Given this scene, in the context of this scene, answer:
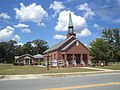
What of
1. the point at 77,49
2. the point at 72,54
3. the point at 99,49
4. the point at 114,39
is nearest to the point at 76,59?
the point at 72,54

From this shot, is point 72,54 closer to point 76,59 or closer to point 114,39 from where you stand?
point 76,59

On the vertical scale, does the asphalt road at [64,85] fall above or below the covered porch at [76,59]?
below

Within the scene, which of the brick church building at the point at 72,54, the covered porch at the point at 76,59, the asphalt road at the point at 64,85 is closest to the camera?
the asphalt road at the point at 64,85

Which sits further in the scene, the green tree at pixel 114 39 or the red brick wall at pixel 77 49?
the green tree at pixel 114 39

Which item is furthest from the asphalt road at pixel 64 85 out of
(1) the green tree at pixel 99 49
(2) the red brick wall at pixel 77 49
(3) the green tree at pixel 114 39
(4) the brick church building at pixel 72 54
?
(3) the green tree at pixel 114 39

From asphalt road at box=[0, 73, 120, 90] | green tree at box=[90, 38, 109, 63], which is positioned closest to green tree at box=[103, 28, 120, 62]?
green tree at box=[90, 38, 109, 63]

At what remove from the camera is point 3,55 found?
383 feet

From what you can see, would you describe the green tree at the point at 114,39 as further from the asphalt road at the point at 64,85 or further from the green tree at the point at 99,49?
the asphalt road at the point at 64,85

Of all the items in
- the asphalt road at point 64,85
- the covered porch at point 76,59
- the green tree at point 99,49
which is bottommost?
the asphalt road at point 64,85

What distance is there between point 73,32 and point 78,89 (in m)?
41.8

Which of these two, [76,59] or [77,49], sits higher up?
[77,49]

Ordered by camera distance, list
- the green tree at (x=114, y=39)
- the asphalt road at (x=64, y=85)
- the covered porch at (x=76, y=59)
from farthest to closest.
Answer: the green tree at (x=114, y=39)
the covered porch at (x=76, y=59)
the asphalt road at (x=64, y=85)

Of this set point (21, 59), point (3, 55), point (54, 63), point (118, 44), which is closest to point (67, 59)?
point (54, 63)

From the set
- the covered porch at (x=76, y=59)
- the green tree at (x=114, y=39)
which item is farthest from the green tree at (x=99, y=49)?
the green tree at (x=114, y=39)
